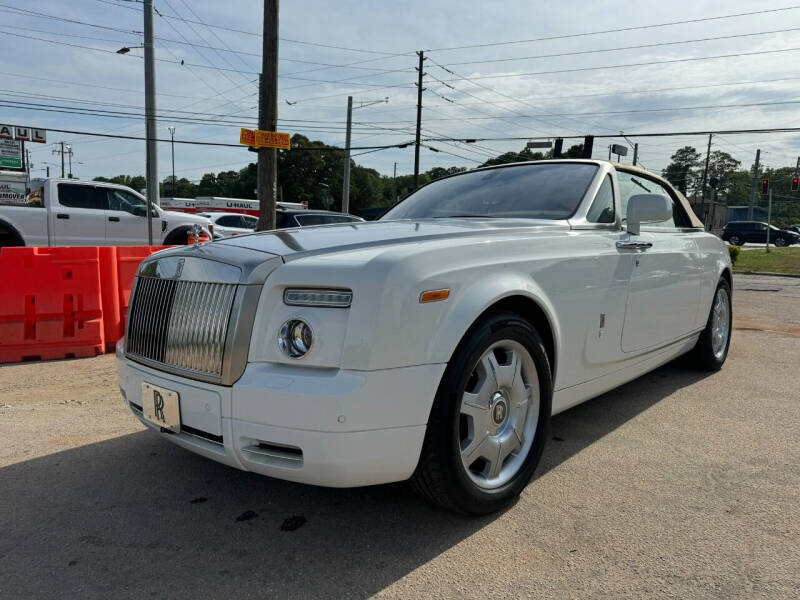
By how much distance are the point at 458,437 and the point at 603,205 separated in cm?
202

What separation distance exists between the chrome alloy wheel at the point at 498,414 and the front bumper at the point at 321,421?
13.4 inches

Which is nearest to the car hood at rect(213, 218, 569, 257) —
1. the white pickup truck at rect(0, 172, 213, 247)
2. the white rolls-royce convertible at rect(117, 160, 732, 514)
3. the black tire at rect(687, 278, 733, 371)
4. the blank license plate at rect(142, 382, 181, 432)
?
the white rolls-royce convertible at rect(117, 160, 732, 514)

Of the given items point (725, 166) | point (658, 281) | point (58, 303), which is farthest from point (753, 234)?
point (725, 166)

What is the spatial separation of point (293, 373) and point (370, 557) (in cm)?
79

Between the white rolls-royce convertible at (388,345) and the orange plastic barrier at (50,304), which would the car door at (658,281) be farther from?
the orange plastic barrier at (50,304)

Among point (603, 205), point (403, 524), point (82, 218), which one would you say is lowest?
point (403, 524)

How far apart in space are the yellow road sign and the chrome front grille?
7788mm

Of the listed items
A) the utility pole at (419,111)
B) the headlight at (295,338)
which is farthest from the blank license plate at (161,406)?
the utility pole at (419,111)

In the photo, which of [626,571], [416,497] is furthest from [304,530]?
[626,571]

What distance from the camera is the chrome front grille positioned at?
92.0 inches

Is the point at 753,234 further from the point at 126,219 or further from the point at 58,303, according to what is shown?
the point at 58,303

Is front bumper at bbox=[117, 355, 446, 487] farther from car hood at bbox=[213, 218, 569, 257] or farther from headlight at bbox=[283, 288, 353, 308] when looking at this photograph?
car hood at bbox=[213, 218, 569, 257]

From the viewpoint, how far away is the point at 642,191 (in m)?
4.33

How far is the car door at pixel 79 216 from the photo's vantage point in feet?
39.7
